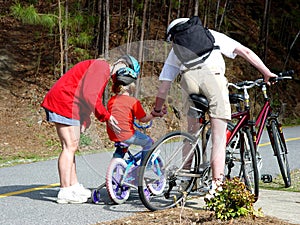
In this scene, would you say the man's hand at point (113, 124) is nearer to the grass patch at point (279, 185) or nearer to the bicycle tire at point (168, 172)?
the bicycle tire at point (168, 172)

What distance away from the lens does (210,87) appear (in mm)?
5266

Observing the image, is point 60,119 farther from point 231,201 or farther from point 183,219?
point 231,201

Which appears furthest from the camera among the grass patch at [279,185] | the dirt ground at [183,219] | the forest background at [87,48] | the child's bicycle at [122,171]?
the forest background at [87,48]

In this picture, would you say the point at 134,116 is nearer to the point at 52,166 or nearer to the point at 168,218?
the point at 168,218

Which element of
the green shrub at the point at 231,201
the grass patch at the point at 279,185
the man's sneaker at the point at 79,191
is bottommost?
the grass patch at the point at 279,185

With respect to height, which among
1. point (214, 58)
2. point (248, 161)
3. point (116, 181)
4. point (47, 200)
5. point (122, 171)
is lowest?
point (47, 200)

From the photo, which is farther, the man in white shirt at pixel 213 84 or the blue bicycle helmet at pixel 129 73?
the man in white shirt at pixel 213 84

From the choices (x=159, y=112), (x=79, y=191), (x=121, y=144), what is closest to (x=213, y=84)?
(x=159, y=112)

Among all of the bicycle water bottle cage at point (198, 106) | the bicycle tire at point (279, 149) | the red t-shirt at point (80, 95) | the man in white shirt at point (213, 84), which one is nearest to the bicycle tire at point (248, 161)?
the man in white shirt at point (213, 84)

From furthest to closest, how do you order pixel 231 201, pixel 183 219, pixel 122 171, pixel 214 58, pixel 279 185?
1. pixel 279 185
2. pixel 122 171
3. pixel 214 58
4. pixel 183 219
5. pixel 231 201

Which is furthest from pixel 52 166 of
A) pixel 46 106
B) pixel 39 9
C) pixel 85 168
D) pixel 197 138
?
pixel 39 9

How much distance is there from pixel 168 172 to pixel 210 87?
939 mm

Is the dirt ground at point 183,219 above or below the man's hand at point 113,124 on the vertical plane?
below

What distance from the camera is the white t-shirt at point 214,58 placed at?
5.25 metres
